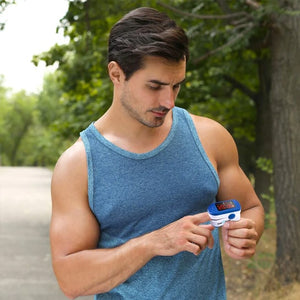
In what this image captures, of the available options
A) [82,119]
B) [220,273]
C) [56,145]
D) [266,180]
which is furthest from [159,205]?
[56,145]

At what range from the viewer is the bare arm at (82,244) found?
2.09 metres

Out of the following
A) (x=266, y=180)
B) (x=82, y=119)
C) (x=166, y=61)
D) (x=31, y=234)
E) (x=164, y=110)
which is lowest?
(x=31, y=234)

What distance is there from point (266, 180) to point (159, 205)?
34.5 ft

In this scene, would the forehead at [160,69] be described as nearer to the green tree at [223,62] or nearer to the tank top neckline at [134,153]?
the tank top neckline at [134,153]

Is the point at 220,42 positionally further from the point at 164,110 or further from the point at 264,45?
the point at 164,110

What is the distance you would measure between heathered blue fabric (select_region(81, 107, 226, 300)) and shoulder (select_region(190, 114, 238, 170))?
0.05m

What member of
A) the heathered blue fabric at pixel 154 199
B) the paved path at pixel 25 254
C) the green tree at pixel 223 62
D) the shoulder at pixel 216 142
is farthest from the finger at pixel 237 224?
the paved path at pixel 25 254

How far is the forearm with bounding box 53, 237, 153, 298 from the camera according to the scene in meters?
2.11

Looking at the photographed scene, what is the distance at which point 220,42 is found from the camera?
801cm

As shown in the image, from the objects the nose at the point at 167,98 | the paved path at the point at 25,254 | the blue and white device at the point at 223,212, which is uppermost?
the nose at the point at 167,98

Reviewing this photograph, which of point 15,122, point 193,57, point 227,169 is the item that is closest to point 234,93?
point 193,57

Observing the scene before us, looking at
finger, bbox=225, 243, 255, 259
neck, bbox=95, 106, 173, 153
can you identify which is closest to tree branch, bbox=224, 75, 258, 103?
neck, bbox=95, 106, 173, 153

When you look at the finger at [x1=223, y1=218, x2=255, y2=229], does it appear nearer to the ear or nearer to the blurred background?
the ear

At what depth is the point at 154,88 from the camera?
224 centimetres
